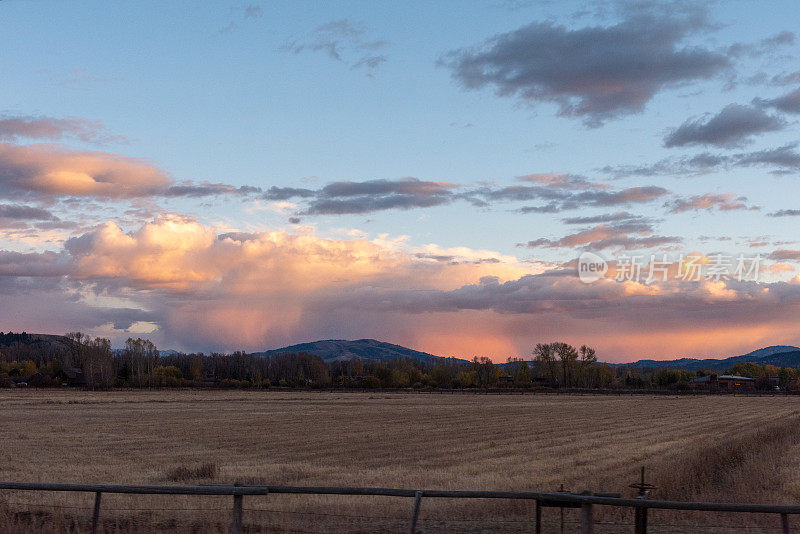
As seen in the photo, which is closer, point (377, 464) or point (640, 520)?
point (640, 520)

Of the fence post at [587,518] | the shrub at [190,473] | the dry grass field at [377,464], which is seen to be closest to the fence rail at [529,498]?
the fence post at [587,518]

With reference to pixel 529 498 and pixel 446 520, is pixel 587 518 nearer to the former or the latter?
pixel 529 498

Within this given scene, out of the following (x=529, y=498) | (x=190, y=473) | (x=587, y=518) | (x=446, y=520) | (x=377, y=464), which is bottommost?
(x=377, y=464)

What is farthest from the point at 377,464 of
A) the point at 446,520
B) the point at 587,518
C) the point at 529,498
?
the point at 587,518

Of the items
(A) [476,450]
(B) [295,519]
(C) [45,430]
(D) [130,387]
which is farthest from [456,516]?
(D) [130,387]

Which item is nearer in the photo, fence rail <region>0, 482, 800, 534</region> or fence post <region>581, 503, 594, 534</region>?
fence rail <region>0, 482, 800, 534</region>

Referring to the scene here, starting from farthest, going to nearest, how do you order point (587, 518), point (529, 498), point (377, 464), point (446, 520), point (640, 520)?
1. point (377, 464)
2. point (446, 520)
3. point (640, 520)
4. point (529, 498)
5. point (587, 518)

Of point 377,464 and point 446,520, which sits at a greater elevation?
point 446,520

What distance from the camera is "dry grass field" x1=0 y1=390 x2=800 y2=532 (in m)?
18.4

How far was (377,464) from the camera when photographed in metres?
34.5

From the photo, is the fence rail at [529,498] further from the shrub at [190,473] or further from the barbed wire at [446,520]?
the shrub at [190,473]

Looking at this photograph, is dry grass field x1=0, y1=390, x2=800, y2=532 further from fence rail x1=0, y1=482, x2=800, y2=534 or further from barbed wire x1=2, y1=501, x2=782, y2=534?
fence rail x1=0, y1=482, x2=800, y2=534

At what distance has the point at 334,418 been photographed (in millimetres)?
69938

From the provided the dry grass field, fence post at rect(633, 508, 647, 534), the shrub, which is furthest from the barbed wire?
the shrub
